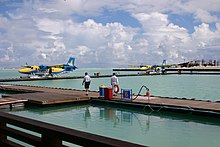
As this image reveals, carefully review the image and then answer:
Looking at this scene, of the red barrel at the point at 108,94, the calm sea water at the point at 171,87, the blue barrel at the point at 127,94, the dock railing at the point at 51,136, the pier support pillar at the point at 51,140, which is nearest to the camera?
the dock railing at the point at 51,136

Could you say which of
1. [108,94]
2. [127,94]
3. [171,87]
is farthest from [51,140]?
[171,87]

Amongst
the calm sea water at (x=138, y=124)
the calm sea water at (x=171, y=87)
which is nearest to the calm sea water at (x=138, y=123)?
the calm sea water at (x=138, y=124)

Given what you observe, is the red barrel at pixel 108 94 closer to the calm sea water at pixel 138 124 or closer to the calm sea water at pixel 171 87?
the calm sea water at pixel 138 124

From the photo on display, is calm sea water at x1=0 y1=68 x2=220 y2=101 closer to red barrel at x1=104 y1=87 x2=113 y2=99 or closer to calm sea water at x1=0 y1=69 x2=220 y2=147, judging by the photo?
red barrel at x1=104 y1=87 x2=113 y2=99

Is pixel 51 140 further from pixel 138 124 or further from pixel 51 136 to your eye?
pixel 138 124

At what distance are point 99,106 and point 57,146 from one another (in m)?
14.8

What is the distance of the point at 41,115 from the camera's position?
14906 mm

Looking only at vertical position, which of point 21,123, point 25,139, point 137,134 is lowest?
point 137,134

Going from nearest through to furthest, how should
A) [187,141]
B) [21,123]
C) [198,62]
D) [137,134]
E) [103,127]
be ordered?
[21,123] < [187,141] < [137,134] < [103,127] < [198,62]

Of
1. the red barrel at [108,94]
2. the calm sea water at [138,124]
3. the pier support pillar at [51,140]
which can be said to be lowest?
the calm sea water at [138,124]

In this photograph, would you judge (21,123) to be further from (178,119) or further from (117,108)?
(117,108)

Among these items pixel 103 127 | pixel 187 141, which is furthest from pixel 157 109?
pixel 187 141

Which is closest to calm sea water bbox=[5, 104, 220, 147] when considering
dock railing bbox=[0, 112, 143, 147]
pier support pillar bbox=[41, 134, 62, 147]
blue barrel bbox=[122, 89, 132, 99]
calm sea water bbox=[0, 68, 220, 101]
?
blue barrel bbox=[122, 89, 132, 99]

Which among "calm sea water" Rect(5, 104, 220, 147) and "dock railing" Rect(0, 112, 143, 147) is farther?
"calm sea water" Rect(5, 104, 220, 147)
